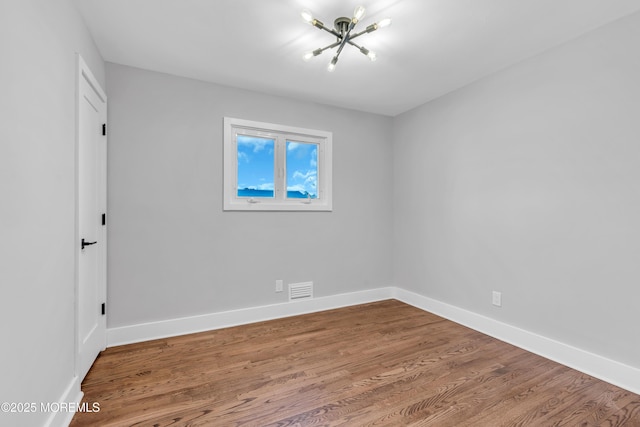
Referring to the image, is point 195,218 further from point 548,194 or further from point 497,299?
point 548,194

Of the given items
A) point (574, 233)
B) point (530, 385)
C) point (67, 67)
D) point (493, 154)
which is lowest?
point (530, 385)

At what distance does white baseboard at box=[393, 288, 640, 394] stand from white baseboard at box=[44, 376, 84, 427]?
3.31m

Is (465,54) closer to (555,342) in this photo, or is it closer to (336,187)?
(336,187)

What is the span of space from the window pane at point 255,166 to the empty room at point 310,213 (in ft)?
0.07

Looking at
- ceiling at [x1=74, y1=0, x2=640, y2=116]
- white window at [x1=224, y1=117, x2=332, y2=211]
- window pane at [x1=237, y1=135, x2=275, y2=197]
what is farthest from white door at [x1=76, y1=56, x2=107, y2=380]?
window pane at [x1=237, y1=135, x2=275, y2=197]

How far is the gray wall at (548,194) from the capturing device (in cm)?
208

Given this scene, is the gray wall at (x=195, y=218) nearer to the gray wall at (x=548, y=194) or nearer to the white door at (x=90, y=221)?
the white door at (x=90, y=221)

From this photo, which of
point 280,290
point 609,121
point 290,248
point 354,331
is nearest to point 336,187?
point 290,248

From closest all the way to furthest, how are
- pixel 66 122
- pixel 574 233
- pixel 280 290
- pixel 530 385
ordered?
pixel 66 122, pixel 530 385, pixel 574 233, pixel 280 290

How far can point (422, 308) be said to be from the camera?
145 inches

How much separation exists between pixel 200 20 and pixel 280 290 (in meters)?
2.65

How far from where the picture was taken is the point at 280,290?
3.42m

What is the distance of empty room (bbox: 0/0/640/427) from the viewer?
5.51 feet

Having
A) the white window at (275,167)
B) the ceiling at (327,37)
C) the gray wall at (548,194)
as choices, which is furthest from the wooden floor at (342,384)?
the ceiling at (327,37)
